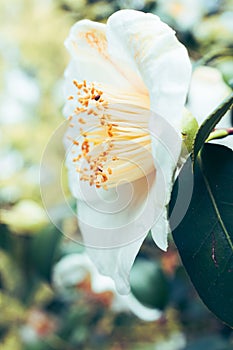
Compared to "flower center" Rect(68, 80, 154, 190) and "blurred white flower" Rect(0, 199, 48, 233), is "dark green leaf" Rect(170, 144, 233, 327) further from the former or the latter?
"blurred white flower" Rect(0, 199, 48, 233)

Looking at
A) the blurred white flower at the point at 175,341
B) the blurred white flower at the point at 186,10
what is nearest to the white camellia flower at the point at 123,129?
the blurred white flower at the point at 186,10

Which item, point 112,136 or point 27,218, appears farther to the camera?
point 27,218

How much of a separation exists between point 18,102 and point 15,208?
5.45ft

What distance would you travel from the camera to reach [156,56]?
0.48m

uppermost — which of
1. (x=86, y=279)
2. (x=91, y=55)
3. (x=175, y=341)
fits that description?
(x=91, y=55)

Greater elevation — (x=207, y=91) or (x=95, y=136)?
(x=95, y=136)

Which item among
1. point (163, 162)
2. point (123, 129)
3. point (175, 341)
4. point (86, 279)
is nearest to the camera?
point (163, 162)

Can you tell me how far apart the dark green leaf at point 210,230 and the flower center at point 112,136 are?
0.05 metres

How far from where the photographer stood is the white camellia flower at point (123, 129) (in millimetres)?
463

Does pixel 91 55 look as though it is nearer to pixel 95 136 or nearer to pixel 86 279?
pixel 95 136

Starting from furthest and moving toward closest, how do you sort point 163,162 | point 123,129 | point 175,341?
point 175,341 < point 123,129 < point 163,162

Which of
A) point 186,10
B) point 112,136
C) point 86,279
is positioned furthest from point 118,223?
point 186,10

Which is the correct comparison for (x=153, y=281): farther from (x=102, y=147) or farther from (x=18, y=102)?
(x=18, y=102)

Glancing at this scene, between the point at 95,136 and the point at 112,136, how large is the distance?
0.11 ft
